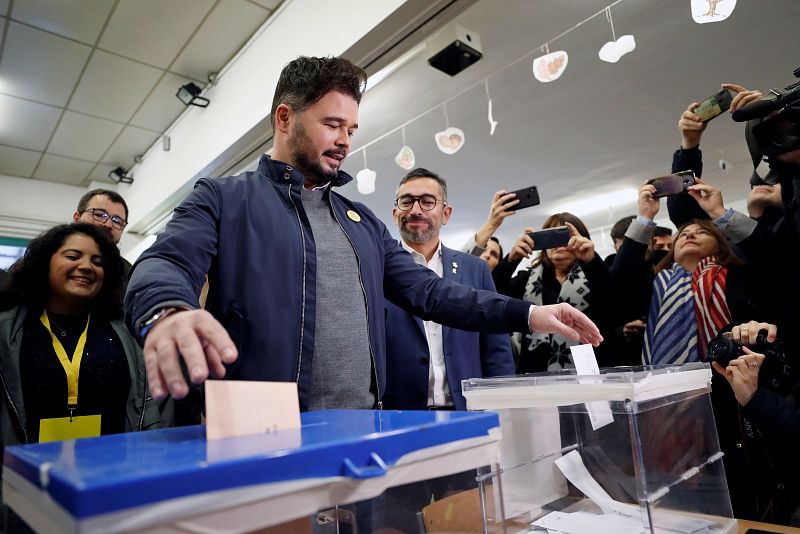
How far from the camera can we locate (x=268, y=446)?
38 cm

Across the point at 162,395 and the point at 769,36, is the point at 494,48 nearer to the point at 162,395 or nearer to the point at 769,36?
the point at 769,36

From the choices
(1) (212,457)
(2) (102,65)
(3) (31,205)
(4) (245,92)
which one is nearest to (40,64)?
(2) (102,65)

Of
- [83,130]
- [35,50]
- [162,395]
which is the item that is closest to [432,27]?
[162,395]

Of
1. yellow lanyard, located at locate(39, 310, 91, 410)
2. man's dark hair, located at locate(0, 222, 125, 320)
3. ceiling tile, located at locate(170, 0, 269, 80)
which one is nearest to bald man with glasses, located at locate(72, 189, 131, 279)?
man's dark hair, located at locate(0, 222, 125, 320)

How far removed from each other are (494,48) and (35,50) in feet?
8.29

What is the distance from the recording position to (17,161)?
403 cm

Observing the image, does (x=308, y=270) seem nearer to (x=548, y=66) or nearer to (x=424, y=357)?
(x=424, y=357)

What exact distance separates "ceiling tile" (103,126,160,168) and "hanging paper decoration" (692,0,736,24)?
352cm

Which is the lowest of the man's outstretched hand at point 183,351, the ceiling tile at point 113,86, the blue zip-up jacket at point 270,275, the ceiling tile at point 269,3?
the man's outstretched hand at point 183,351

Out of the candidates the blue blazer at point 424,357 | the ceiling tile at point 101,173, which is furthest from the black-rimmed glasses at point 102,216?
the ceiling tile at point 101,173

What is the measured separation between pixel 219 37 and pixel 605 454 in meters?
2.84

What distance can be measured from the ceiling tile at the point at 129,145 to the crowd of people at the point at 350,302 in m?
1.79

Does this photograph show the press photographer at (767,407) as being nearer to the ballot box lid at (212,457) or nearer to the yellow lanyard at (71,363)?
the ballot box lid at (212,457)

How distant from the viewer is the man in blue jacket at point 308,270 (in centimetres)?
82
